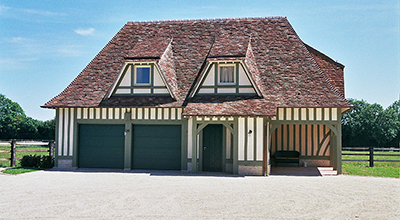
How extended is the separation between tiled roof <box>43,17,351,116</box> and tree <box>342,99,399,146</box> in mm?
35546

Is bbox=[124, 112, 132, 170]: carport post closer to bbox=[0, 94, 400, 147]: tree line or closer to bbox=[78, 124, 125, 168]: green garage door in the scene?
bbox=[78, 124, 125, 168]: green garage door

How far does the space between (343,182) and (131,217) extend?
9.23 m

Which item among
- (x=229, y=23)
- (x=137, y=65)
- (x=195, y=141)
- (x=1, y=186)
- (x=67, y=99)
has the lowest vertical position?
(x=1, y=186)

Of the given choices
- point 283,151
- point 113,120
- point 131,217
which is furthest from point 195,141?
point 131,217

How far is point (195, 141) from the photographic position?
17.7 meters

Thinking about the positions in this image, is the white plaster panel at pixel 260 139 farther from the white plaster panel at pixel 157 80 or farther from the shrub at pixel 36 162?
the shrub at pixel 36 162

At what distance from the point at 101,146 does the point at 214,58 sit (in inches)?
271


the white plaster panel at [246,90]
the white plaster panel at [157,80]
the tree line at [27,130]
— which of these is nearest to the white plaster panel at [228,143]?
the white plaster panel at [246,90]

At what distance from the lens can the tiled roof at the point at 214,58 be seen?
18156 mm

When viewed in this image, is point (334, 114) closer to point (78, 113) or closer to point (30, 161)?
point (78, 113)

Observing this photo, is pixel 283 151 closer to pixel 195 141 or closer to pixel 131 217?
pixel 195 141

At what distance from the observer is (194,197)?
37.7 ft

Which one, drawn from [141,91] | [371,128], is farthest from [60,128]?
[371,128]

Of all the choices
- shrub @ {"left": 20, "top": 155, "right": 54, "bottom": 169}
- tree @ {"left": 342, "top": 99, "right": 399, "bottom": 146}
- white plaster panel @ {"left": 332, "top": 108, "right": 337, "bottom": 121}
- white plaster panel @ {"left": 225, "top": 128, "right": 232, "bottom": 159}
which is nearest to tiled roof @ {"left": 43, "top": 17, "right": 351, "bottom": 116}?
white plaster panel @ {"left": 332, "top": 108, "right": 337, "bottom": 121}
